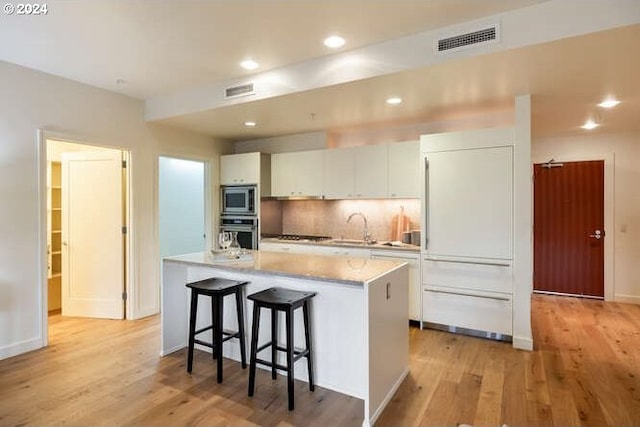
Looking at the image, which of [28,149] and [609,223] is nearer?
[28,149]

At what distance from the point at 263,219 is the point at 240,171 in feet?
2.63

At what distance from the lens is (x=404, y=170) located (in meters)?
4.40

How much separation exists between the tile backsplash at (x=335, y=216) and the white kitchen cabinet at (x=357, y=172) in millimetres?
388

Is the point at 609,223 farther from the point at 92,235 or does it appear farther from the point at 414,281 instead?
the point at 92,235

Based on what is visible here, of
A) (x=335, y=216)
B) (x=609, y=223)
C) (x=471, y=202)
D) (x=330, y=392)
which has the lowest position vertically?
(x=330, y=392)

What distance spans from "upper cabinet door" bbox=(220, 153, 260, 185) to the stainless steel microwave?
0.30 ft

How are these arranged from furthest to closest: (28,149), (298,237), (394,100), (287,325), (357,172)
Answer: (298,237) → (357,172) → (394,100) → (28,149) → (287,325)

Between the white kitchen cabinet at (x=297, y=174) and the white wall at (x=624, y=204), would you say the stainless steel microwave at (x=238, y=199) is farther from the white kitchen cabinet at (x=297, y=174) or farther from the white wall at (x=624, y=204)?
the white wall at (x=624, y=204)

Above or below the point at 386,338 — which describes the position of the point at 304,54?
above

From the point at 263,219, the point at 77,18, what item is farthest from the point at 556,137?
the point at 77,18

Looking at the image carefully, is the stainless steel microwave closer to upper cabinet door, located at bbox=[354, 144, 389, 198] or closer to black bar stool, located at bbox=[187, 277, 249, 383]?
upper cabinet door, located at bbox=[354, 144, 389, 198]

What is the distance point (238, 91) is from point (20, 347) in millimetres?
3170

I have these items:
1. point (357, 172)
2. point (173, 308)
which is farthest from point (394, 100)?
point (173, 308)

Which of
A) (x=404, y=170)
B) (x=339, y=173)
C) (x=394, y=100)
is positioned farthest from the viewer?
(x=339, y=173)
